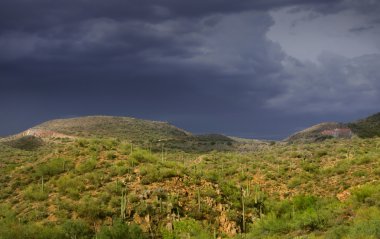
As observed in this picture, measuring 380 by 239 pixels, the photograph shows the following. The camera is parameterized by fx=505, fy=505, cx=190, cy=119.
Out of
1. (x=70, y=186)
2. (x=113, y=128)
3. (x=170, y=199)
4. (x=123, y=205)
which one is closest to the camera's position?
(x=123, y=205)

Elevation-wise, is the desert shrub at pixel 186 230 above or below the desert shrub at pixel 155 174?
below

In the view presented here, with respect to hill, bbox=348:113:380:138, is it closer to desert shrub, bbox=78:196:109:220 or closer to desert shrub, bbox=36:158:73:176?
desert shrub, bbox=36:158:73:176

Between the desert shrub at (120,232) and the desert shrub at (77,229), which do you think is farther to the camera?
the desert shrub at (77,229)

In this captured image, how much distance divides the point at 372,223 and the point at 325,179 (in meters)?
20.2

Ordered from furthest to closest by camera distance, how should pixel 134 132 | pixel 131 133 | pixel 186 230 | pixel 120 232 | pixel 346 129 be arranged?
pixel 134 132 → pixel 131 133 → pixel 346 129 → pixel 186 230 → pixel 120 232

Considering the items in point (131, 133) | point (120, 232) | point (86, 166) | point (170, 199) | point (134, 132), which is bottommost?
point (120, 232)

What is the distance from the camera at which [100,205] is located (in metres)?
34.2

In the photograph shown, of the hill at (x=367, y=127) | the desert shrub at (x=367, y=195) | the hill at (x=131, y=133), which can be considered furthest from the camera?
the hill at (x=131, y=133)

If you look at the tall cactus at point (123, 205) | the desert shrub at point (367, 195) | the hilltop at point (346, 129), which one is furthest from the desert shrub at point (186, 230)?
the hilltop at point (346, 129)

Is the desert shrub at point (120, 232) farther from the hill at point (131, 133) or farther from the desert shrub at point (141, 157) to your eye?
the hill at point (131, 133)

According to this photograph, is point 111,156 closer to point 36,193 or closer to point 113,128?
point 36,193

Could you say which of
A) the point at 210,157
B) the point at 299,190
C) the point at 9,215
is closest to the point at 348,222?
the point at 299,190

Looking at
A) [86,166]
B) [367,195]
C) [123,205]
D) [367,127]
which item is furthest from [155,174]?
[367,127]

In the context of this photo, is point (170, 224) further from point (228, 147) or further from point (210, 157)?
point (228, 147)
